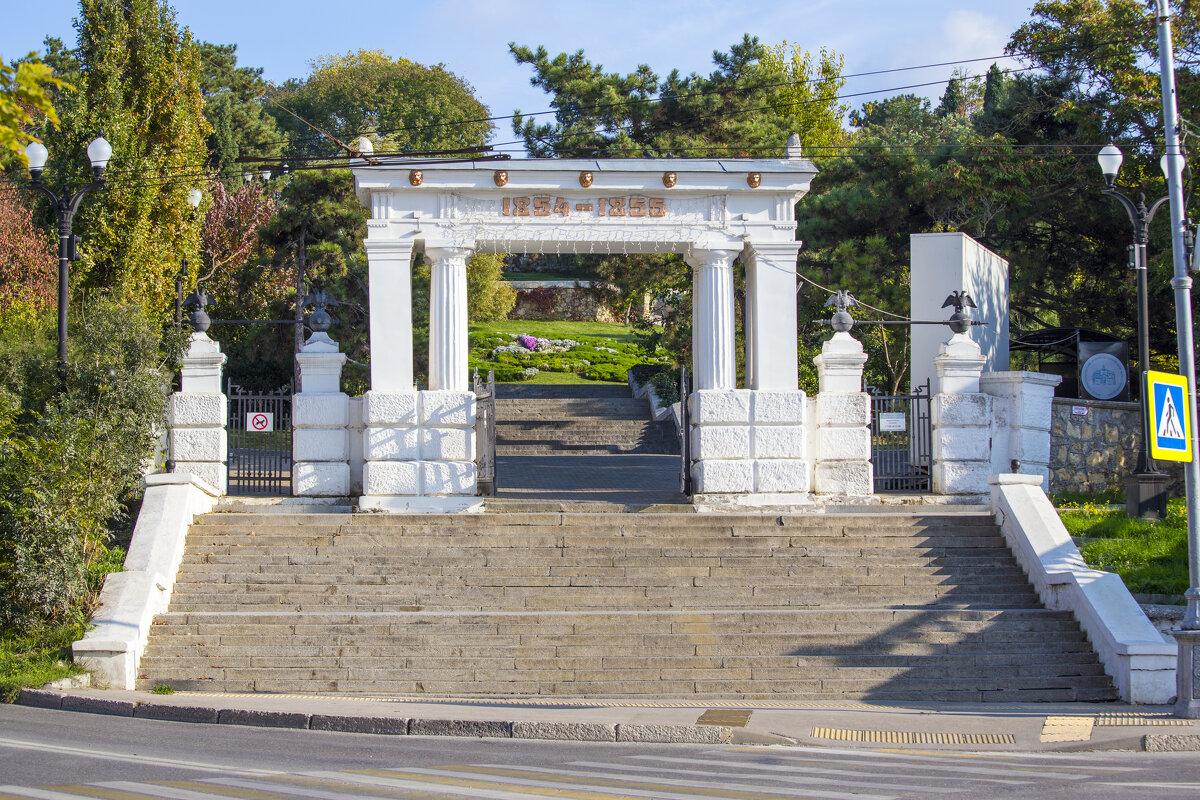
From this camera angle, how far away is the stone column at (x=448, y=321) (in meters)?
17.5

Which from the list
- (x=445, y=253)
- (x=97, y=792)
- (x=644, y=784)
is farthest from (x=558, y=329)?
(x=97, y=792)

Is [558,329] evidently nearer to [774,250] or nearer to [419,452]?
[774,250]

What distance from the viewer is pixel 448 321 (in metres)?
17.6

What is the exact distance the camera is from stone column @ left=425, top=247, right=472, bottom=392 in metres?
17.5

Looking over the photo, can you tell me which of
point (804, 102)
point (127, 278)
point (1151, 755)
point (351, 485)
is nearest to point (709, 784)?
point (1151, 755)

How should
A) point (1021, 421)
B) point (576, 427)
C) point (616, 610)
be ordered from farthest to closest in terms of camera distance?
point (576, 427) < point (1021, 421) < point (616, 610)

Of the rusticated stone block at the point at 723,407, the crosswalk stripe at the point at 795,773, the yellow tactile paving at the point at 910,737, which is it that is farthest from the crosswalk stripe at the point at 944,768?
the rusticated stone block at the point at 723,407

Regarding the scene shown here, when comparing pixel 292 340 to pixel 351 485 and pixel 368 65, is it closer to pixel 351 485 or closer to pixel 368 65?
pixel 351 485

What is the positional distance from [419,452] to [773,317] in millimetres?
5657

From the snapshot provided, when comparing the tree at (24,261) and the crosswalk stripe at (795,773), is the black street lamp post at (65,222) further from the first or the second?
the tree at (24,261)

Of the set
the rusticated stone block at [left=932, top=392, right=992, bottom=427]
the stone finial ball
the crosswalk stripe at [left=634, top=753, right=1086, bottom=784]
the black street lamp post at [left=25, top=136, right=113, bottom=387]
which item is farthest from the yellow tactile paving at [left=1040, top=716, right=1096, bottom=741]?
the black street lamp post at [left=25, top=136, right=113, bottom=387]

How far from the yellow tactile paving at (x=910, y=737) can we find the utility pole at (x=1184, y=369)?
7.07ft

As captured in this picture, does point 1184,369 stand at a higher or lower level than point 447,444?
higher

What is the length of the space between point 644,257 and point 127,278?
42.0 ft
